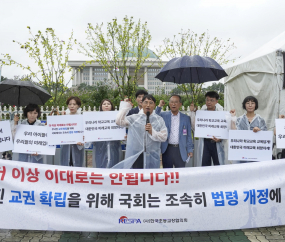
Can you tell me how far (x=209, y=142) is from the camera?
4.45m

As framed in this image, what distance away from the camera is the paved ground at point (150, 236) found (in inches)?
131

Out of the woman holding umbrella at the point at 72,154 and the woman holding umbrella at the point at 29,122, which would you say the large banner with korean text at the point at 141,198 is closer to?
the woman holding umbrella at the point at 29,122

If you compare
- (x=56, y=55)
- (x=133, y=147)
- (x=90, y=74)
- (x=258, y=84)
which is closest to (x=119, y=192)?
(x=133, y=147)

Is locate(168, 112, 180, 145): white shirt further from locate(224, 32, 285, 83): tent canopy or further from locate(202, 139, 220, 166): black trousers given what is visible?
locate(224, 32, 285, 83): tent canopy

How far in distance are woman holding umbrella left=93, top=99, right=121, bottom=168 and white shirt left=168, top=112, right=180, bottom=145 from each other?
2.70 feet

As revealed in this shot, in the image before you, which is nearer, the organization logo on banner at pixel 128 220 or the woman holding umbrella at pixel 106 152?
the organization logo on banner at pixel 128 220

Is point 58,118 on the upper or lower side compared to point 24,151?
upper

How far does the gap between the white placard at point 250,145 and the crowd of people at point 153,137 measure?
0.13m

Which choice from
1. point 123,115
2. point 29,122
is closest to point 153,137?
point 123,115

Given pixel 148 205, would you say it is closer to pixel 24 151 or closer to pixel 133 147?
pixel 133 147

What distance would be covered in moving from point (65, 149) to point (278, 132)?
10.2 feet

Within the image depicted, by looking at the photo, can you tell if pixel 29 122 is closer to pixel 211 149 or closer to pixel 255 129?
pixel 211 149

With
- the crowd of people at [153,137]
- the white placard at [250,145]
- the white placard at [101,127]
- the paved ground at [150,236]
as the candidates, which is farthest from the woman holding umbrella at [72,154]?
the white placard at [250,145]

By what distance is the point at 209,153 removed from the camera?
14.6ft
